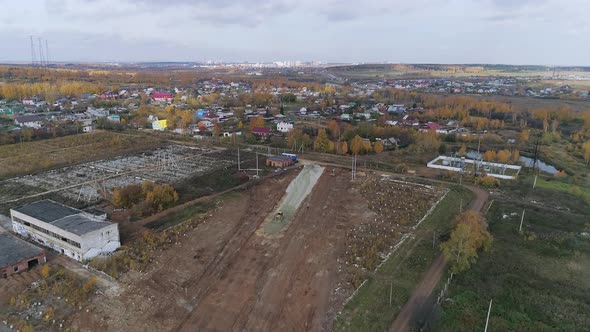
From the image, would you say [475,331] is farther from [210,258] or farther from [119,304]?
[119,304]

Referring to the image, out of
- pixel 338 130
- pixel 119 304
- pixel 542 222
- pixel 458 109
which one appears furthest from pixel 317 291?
pixel 458 109

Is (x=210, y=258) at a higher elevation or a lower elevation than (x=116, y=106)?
lower

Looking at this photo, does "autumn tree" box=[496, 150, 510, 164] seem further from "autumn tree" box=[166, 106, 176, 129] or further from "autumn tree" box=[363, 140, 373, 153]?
"autumn tree" box=[166, 106, 176, 129]

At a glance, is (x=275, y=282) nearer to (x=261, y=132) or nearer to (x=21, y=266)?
(x=21, y=266)

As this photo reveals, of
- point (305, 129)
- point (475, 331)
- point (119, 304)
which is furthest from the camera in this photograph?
point (305, 129)

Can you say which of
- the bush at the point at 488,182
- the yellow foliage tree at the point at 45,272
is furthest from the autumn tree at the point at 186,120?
the bush at the point at 488,182

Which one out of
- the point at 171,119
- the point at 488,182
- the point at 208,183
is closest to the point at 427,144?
the point at 488,182
